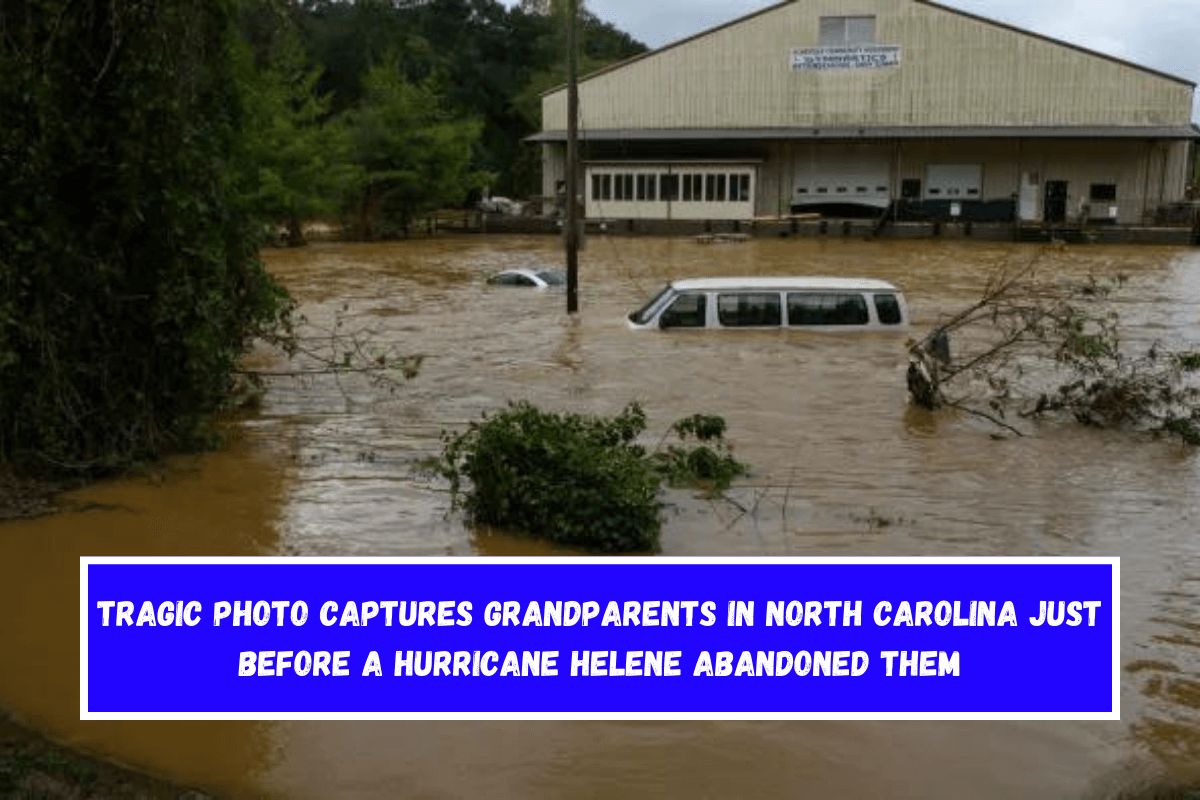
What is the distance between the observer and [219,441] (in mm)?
11578

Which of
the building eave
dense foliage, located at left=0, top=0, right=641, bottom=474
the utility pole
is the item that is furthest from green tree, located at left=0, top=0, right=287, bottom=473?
the building eave

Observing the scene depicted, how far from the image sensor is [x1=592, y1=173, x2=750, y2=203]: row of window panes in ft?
191

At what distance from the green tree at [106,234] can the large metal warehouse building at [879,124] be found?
4731 cm

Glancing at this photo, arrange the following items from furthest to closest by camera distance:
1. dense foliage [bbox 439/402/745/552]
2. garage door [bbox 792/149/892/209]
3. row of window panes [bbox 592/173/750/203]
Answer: row of window panes [bbox 592/173/750/203], garage door [bbox 792/149/892/209], dense foliage [bbox 439/402/745/552]

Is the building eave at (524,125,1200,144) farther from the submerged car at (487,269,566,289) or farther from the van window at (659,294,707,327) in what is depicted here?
the van window at (659,294,707,327)

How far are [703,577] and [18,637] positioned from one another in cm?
391

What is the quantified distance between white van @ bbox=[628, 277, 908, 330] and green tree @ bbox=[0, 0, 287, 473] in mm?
7982

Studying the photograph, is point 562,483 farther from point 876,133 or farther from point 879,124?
point 879,124

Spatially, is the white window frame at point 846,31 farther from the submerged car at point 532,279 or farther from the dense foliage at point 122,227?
the dense foliage at point 122,227

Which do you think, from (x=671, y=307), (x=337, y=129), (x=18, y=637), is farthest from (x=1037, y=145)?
(x=18, y=637)

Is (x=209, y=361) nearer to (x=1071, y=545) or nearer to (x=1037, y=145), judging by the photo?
(x=1071, y=545)

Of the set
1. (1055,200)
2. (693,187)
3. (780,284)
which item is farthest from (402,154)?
(780,284)

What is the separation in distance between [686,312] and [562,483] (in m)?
9.26

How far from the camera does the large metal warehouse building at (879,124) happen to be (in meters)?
53.6
